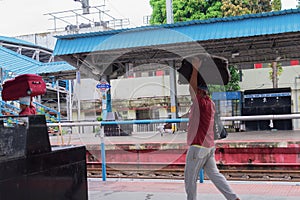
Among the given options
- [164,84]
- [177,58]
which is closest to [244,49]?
[177,58]

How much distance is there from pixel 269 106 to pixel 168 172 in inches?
358

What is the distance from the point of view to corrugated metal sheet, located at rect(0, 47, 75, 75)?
15.3 meters

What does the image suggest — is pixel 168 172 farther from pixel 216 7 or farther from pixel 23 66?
pixel 216 7

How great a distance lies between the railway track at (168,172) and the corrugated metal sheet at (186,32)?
519cm

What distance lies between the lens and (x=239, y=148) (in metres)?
9.27

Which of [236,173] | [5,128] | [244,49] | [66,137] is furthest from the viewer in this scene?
[244,49]

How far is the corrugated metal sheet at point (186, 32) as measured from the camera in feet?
38.5

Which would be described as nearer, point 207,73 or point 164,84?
point 207,73

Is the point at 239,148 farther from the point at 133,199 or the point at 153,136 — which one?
the point at 133,199

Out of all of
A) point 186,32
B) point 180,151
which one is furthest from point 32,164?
point 186,32

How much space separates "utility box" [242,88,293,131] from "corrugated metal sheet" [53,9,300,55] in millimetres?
4756

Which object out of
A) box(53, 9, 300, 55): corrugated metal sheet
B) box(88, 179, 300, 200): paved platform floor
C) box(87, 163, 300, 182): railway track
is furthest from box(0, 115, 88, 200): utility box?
box(53, 9, 300, 55): corrugated metal sheet

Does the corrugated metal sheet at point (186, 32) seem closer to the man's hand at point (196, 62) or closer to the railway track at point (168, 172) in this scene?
the railway track at point (168, 172)

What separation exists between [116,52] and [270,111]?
6.44 m
